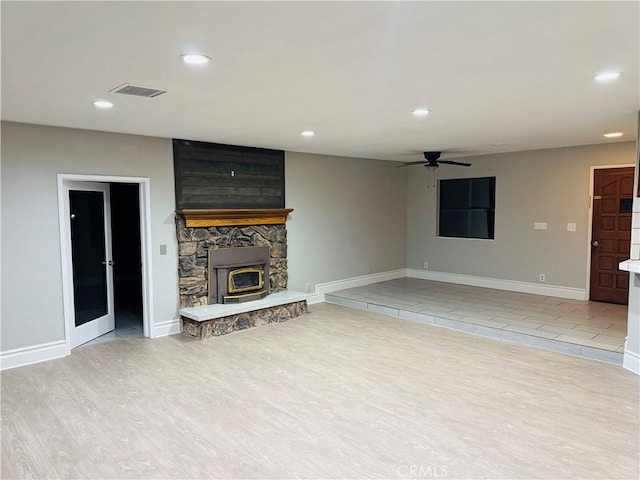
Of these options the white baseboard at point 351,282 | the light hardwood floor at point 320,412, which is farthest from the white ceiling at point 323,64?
the white baseboard at point 351,282

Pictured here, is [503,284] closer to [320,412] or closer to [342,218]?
[342,218]

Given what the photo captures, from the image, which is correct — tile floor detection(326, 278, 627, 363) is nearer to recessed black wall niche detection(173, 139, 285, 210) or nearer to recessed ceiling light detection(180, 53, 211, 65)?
recessed black wall niche detection(173, 139, 285, 210)

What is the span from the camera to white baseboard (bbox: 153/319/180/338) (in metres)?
5.41

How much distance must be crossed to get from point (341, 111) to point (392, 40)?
1.68 metres

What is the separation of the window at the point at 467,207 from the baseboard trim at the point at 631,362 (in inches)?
146

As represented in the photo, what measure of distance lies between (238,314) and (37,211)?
2.52 meters

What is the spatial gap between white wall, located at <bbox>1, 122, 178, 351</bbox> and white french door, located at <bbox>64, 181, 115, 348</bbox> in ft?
0.72

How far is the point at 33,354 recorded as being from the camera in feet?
14.8

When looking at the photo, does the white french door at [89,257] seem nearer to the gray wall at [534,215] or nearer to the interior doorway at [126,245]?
the interior doorway at [126,245]

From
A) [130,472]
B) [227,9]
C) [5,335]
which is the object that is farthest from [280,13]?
[5,335]

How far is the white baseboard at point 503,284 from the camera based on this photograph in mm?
6781

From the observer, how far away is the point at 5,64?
2.54 meters

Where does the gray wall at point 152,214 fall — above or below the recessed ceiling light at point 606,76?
below

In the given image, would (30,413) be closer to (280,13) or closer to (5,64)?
(5,64)
